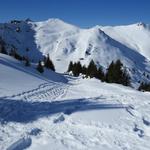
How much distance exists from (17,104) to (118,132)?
23.4 ft

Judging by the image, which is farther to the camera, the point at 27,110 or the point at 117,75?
the point at 117,75

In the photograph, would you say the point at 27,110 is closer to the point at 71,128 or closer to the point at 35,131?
the point at 71,128

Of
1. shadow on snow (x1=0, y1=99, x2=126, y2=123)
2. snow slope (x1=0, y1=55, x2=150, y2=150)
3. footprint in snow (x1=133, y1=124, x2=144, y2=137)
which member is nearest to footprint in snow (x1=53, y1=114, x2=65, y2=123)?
snow slope (x1=0, y1=55, x2=150, y2=150)

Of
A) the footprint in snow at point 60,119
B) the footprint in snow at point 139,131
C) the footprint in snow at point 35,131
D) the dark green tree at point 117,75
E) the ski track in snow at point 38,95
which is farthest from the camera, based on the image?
the dark green tree at point 117,75

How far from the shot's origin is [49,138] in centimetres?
1160

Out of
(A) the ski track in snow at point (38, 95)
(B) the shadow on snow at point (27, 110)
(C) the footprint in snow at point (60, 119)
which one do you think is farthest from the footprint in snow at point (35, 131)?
(A) the ski track in snow at point (38, 95)

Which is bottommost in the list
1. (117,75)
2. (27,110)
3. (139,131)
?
(117,75)

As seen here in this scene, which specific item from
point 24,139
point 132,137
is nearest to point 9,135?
point 24,139

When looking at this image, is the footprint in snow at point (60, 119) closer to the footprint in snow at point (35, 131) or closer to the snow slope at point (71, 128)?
the snow slope at point (71, 128)

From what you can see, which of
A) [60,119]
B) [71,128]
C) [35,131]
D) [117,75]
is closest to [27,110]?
[60,119]

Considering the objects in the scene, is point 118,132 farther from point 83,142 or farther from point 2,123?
point 2,123

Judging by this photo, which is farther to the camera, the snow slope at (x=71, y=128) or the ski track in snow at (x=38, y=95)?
the ski track in snow at (x=38, y=95)

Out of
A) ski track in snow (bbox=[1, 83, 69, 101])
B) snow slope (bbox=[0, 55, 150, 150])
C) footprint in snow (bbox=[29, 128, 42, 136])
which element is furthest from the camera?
ski track in snow (bbox=[1, 83, 69, 101])

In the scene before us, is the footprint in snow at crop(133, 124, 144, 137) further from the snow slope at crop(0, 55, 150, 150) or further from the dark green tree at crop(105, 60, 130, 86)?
the dark green tree at crop(105, 60, 130, 86)
